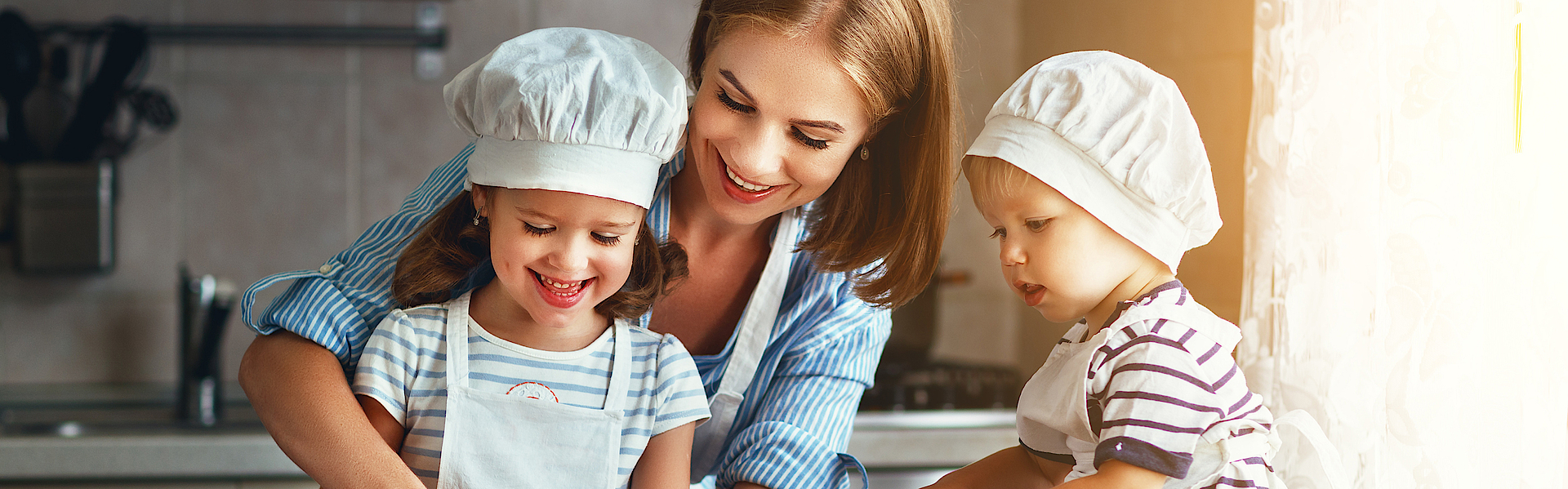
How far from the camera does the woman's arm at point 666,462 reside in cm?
90

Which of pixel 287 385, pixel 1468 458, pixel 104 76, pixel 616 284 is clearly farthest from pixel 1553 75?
pixel 104 76

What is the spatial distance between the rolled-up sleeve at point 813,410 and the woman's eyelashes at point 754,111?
8.7 inches

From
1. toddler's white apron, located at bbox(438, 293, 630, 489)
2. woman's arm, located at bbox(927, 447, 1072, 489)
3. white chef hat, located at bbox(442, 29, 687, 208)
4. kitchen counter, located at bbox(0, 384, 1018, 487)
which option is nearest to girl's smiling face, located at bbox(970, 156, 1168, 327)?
woman's arm, located at bbox(927, 447, 1072, 489)

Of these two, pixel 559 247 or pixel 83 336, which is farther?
pixel 83 336

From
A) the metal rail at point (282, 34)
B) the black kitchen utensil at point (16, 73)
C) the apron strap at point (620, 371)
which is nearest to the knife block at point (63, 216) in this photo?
the black kitchen utensil at point (16, 73)

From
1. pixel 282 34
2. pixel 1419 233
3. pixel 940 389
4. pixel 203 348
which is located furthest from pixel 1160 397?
pixel 282 34

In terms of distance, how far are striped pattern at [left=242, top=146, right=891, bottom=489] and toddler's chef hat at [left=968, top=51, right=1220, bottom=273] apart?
0.37m

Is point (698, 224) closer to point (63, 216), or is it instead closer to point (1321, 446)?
point (1321, 446)

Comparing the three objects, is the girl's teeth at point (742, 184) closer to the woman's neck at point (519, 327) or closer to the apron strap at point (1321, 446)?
the woman's neck at point (519, 327)

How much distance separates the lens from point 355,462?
0.79m

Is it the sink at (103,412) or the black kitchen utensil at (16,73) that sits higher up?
the black kitchen utensil at (16,73)

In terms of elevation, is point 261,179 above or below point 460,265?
above

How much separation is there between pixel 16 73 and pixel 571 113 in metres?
1.67

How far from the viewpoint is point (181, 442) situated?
1.64 meters
